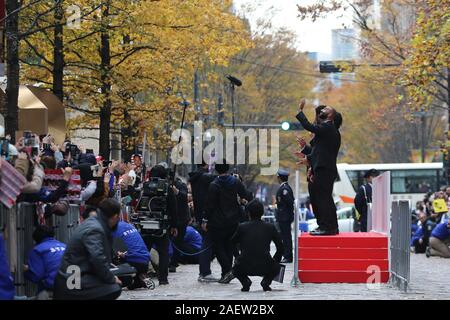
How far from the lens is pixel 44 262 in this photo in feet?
40.1

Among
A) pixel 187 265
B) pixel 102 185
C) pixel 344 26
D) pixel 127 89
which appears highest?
pixel 344 26

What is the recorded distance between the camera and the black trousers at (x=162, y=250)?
60.6 ft

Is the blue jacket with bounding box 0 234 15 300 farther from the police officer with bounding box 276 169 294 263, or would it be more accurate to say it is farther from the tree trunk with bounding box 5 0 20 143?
the police officer with bounding box 276 169 294 263

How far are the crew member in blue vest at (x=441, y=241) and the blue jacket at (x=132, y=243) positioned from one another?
48.0 ft

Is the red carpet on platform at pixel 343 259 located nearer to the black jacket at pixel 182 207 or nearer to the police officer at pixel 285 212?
the black jacket at pixel 182 207

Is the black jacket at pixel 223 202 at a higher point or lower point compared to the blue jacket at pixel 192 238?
higher

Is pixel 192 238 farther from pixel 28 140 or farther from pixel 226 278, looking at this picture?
pixel 28 140

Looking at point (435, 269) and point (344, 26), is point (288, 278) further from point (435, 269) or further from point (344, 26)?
point (344, 26)

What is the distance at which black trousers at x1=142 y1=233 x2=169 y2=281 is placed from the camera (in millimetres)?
18481

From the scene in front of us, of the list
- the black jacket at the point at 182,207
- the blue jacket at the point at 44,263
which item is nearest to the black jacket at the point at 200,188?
the black jacket at the point at 182,207

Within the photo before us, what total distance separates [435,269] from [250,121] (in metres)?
38.8

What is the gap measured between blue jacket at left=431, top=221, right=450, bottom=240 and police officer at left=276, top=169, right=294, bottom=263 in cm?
Result: 676
